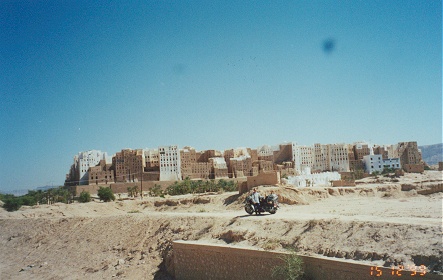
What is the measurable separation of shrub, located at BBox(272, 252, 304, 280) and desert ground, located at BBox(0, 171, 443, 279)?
638 mm

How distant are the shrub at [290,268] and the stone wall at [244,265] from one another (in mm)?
232

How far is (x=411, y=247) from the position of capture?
10281mm

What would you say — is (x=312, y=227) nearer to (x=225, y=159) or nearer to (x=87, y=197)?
(x=87, y=197)

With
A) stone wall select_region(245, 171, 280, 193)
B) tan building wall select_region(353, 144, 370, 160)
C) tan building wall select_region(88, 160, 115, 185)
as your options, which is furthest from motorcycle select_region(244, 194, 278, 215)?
tan building wall select_region(353, 144, 370, 160)

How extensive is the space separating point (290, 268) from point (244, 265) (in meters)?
2.67

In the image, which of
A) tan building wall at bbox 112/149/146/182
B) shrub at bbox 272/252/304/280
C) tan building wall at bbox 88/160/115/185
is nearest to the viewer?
shrub at bbox 272/252/304/280

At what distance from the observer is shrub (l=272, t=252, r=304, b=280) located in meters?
11.5

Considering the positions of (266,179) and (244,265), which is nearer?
(244,265)

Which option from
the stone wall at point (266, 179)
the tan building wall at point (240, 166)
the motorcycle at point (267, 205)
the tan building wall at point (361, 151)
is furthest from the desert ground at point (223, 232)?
the tan building wall at point (361, 151)

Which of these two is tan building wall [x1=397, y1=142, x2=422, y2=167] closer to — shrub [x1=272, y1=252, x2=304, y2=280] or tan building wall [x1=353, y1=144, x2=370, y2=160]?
tan building wall [x1=353, y1=144, x2=370, y2=160]

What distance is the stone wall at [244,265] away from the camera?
1034 centimetres

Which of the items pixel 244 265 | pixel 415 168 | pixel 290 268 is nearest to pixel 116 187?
pixel 415 168

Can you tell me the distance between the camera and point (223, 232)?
16938mm

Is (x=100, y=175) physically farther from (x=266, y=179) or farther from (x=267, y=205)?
(x=267, y=205)
